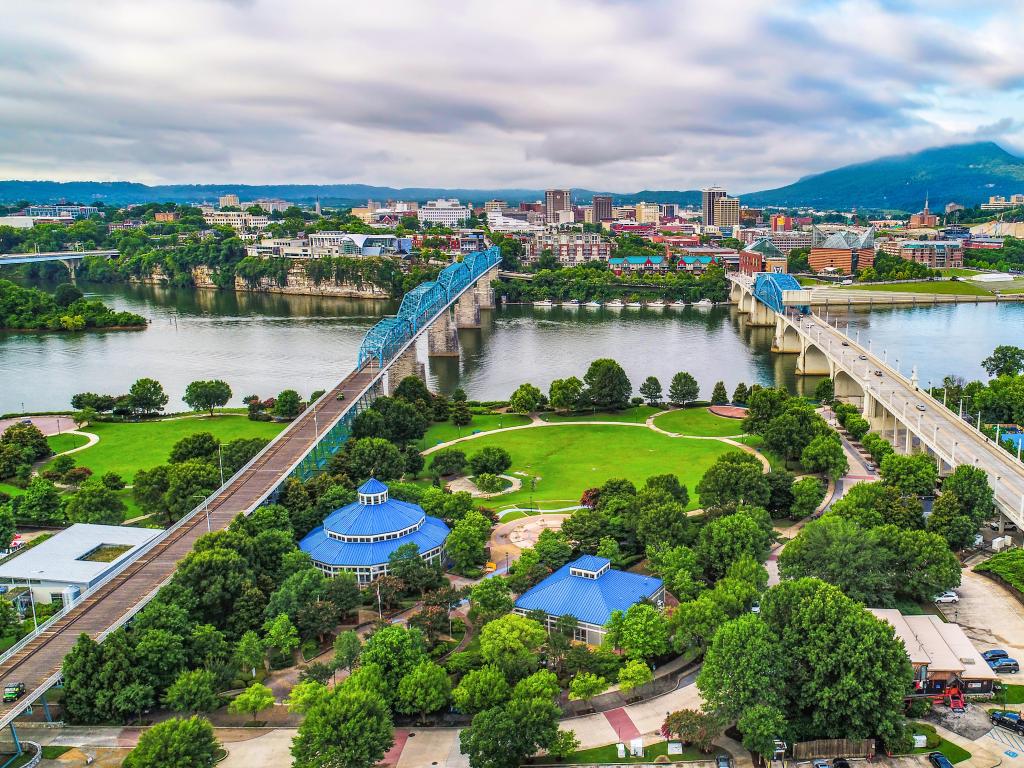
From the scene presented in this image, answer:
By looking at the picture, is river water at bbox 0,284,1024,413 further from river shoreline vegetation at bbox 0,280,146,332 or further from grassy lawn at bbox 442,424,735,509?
grassy lawn at bbox 442,424,735,509

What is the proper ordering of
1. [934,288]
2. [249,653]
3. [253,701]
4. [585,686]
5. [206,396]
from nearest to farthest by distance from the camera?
1. [253,701]
2. [585,686]
3. [249,653]
4. [206,396]
5. [934,288]

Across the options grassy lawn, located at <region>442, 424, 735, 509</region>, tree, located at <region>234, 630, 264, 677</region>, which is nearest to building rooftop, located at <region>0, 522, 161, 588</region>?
tree, located at <region>234, 630, 264, 677</region>

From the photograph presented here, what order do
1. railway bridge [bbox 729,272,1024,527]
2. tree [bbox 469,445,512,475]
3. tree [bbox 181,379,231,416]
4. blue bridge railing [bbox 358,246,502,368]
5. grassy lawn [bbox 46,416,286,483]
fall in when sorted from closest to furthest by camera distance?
1. railway bridge [bbox 729,272,1024,527]
2. tree [bbox 469,445,512,475]
3. grassy lawn [bbox 46,416,286,483]
4. tree [bbox 181,379,231,416]
5. blue bridge railing [bbox 358,246,502,368]

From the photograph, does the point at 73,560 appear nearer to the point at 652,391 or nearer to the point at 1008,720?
the point at 1008,720

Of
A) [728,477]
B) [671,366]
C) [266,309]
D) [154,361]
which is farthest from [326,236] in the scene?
[728,477]

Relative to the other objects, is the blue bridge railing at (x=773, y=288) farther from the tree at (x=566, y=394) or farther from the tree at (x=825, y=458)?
the tree at (x=825, y=458)

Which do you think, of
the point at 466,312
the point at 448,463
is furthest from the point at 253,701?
the point at 466,312

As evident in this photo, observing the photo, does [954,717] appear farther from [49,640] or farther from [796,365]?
[796,365]
